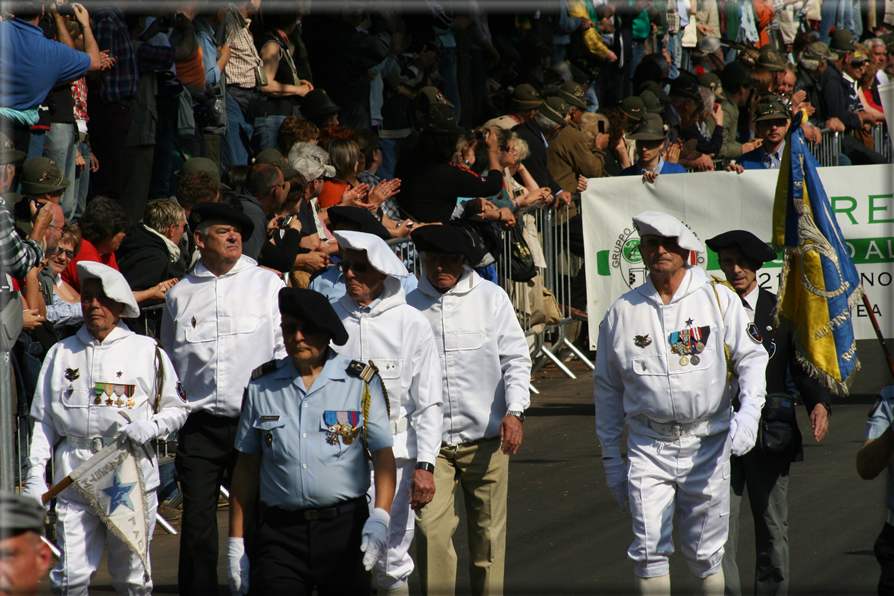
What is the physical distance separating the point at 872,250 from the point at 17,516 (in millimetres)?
8887

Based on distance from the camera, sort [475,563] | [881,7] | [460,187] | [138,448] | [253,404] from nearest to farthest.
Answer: [253,404] < [138,448] < [475,563] < [460,187] < [881,7]

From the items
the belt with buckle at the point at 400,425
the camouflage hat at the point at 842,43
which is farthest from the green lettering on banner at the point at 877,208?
the camouflage hat at the point at 842,43

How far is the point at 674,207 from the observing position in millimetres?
10641

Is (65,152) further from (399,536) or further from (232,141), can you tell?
(399,536)

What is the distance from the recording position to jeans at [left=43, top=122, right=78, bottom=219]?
27.1 feet

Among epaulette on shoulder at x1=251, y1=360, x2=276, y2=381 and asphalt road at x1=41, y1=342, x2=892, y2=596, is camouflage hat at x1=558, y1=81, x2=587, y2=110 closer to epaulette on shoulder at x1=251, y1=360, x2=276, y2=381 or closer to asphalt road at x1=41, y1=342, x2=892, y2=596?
asphalt road at x1=41, y1=342, x2=892, y2=596

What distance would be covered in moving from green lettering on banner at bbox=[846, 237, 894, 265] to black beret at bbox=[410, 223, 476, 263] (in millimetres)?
5255

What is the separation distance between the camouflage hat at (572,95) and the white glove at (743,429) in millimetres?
7813

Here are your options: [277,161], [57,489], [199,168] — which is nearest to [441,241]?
[57,489]

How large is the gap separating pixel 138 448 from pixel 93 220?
2373 mm

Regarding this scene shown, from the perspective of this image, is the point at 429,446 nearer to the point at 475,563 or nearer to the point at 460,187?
the point at 475,563

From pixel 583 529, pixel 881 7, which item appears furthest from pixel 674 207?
pixel 881 7

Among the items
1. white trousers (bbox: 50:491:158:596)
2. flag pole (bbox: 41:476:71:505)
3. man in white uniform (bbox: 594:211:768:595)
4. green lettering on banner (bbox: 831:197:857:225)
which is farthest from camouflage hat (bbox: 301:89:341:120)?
flag pole (bbox: 41:476:71:505)

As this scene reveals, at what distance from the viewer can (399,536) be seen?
589 centimetres
